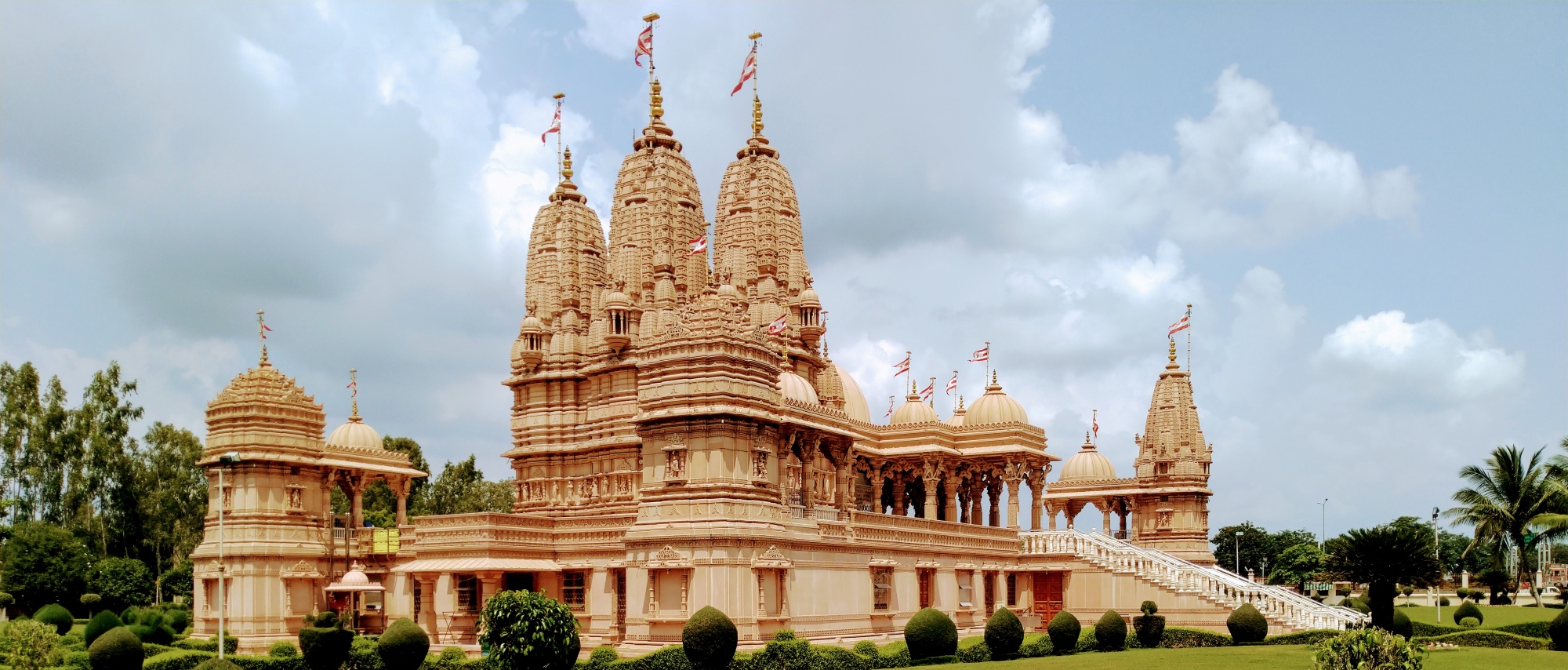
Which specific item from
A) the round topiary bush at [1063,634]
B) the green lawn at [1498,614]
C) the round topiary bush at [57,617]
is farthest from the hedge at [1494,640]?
the round topiary bush at [57,617]

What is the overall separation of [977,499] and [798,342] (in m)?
12.5

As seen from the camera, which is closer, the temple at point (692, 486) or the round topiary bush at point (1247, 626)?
the temple at point (692, 486)

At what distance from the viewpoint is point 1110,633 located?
42.1 meters

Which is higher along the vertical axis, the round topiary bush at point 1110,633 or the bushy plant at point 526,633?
the bushy plant at point 526,633

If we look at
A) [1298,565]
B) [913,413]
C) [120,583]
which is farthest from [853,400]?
[1298,565]

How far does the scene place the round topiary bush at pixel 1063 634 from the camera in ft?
134

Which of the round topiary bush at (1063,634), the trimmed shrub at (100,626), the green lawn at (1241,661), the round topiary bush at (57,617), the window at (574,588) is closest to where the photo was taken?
the green lawn at (1241,661)

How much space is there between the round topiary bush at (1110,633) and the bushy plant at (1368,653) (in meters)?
15.5

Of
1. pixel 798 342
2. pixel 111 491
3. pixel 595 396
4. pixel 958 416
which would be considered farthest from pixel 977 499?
pixel 111 491

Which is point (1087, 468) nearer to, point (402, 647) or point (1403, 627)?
point (1403, 627)

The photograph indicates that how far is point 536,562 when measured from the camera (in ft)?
142

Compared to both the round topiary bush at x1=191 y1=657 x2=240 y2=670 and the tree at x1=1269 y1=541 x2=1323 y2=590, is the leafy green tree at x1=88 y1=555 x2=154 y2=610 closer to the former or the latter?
the round topiary bush at x1=191 y1=657 x2=240 y2=670

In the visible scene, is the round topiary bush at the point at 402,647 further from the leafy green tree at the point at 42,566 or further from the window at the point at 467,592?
the leafy green tree at the point at 42,566

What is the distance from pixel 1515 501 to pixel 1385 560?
86.6ft
